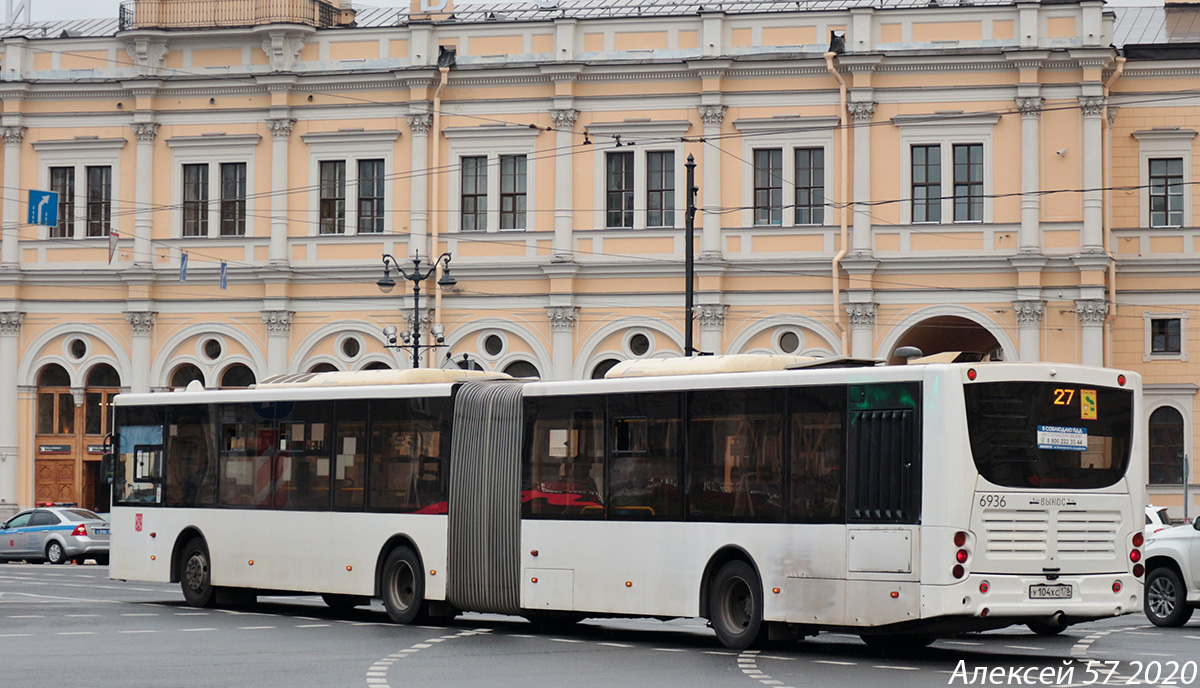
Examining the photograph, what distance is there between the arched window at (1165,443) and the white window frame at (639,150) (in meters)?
12.6

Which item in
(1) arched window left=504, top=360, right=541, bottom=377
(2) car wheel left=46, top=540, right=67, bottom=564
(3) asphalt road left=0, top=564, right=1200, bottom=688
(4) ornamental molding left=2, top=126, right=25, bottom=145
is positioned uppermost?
(4) ornamental molding left=2, top=126, right=25, bottom=145

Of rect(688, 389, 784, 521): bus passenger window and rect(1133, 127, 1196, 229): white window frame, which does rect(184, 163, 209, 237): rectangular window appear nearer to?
rect(1133, 127, 1196, 229): white window frame

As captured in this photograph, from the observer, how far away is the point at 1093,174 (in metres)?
42.0

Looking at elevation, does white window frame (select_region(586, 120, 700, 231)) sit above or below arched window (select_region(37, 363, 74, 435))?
above

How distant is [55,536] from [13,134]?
15.3m

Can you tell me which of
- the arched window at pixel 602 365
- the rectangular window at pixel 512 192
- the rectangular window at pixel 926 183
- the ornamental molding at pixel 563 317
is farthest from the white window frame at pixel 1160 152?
the rectangular window at pixel 512 192

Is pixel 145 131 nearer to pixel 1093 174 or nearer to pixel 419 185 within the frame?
pixel 419 185

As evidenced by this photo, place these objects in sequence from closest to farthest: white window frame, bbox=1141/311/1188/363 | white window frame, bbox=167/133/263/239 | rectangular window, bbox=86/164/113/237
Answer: white window frame, bbox=1141/311/1188/363, white window frame, bbox=167/133/263/239, rectangular window, bbox=86/164/113/237

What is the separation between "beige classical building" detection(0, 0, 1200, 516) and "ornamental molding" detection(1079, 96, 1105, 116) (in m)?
0.05

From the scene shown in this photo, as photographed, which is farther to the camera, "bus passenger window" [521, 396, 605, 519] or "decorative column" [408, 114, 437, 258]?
"decorative column" [408, 114, 437, 258]

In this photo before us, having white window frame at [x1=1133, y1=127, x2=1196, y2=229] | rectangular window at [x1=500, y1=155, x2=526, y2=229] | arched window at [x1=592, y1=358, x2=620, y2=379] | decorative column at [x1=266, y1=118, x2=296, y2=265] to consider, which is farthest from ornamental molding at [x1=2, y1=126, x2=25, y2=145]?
white window frame at [x1=1133, y1=127, x2=1196, y2=229]

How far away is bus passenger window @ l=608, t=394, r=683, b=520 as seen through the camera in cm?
1770

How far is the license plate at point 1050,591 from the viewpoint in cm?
1535

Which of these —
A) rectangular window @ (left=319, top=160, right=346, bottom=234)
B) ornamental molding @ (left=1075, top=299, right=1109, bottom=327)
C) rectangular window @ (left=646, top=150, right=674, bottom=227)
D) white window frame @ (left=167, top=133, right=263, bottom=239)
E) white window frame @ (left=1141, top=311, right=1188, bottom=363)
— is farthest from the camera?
white window frame @ (left=167, top=133, right=263, bottom=239)
